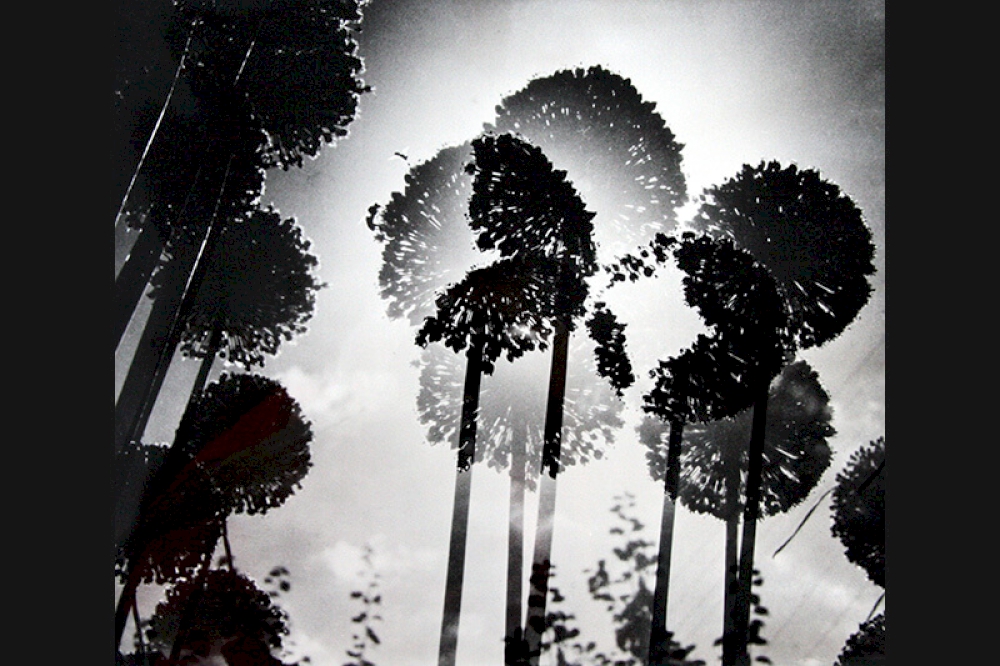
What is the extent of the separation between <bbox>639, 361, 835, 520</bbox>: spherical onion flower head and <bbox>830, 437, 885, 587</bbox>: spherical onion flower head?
90 mm

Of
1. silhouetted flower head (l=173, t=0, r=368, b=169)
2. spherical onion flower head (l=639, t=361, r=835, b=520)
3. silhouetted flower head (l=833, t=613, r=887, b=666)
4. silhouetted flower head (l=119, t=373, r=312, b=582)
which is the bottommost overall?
silhouetted flower head (l=833, t=613, r=887, b=666)

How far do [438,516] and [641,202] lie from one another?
111 cm

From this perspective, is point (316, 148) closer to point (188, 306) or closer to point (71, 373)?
point (188, 306)

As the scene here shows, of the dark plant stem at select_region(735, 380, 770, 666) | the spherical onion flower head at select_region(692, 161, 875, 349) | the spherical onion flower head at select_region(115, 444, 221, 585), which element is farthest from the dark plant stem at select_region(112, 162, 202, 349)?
the dark plant stem at select_region(735, 380, 770, 666)

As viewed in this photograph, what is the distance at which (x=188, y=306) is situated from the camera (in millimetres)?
1931

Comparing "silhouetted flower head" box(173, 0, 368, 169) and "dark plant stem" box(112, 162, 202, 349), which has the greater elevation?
"silhouetted flower head" box(173, 0, 368, 169)

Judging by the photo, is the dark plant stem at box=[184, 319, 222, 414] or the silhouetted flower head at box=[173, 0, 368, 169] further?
the silhouetted flower head at box=[173, 0, 368, 169]

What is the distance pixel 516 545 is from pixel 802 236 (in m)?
1.28

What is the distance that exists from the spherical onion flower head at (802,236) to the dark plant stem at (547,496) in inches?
22.3

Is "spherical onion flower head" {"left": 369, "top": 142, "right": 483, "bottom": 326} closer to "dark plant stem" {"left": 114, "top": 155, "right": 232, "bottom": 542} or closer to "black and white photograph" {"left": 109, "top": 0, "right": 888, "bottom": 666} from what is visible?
"black and white photograph" {"left": 109, "top": 0, "right": 888, "bottom": 666}

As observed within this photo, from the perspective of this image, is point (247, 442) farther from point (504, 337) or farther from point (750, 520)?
point (750, 520)

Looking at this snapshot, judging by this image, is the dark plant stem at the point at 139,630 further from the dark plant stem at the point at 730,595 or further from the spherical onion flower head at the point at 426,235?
the dark plant stem at the point at 730,595

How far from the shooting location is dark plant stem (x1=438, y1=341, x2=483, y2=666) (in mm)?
1817
